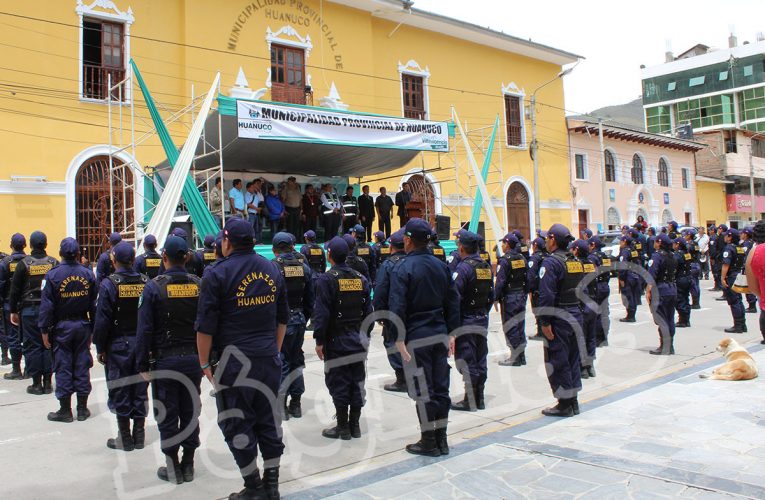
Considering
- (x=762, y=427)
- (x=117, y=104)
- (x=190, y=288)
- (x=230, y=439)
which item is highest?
(x=117, y=104)

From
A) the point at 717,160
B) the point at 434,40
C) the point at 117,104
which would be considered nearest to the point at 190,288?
the point at 117,104

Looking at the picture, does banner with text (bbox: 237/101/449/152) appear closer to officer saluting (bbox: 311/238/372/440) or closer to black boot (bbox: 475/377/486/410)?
officer saluting (bbox: 311/238/372/440)

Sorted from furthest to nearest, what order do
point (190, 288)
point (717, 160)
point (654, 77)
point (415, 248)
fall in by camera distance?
point (654, 77)
point (717, 160)
point (415, 248)
point (190, 288)

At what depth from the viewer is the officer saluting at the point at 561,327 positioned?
242 inches

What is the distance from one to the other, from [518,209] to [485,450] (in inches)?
812

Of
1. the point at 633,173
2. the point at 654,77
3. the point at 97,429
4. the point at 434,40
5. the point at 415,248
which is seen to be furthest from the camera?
the point at 654,77

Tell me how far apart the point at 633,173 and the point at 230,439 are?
104 feet

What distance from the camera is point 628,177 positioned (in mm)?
31312

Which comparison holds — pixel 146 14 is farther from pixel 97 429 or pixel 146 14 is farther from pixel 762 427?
pixel 762 427

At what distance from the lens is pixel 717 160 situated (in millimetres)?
39688

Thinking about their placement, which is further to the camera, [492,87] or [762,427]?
[492,87]

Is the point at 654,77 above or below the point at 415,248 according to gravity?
above

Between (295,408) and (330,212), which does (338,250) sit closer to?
(295,408)

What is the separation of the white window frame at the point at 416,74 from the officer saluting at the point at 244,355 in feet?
59.0
